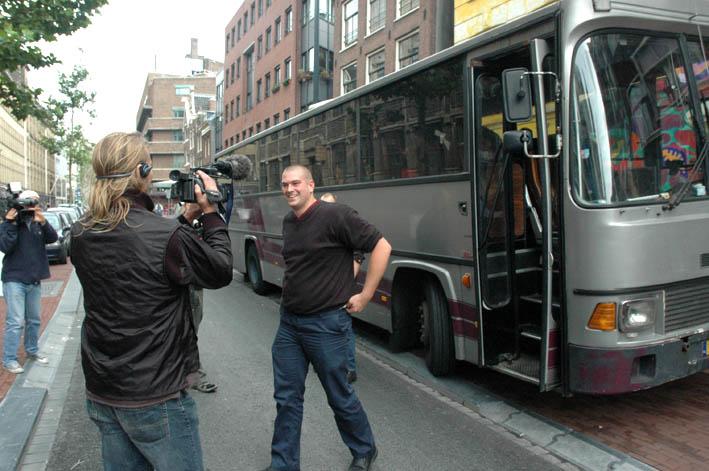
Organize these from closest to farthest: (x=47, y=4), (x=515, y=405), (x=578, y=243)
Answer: (x=578, y=243) < (x=515, y=405) < (x=47, y=4)

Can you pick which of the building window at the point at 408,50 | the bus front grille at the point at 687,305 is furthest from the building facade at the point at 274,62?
the bus front grille at the point at 687,305

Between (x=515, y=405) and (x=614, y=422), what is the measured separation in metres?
0.79

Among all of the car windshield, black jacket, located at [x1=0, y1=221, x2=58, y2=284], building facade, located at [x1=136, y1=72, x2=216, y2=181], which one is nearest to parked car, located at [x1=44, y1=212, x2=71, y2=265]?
the car windshield

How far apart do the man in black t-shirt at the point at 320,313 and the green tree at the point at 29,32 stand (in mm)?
7251

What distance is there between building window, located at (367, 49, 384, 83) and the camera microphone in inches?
885

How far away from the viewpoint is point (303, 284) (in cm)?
343

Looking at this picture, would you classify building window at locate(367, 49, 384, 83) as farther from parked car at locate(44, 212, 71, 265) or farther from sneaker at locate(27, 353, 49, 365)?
sneaker at locate(27, 353, 49, 365)

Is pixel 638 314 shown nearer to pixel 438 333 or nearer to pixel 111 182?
pixel 438 333

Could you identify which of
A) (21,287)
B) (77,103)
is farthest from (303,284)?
(77,103)

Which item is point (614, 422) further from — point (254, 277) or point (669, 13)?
point (254, 277)

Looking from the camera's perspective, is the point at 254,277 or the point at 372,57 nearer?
the point at 254,277

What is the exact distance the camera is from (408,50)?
22859mm

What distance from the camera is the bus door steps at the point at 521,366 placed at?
14.5 feet

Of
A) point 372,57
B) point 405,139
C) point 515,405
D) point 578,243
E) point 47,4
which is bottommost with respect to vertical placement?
point 515,405
